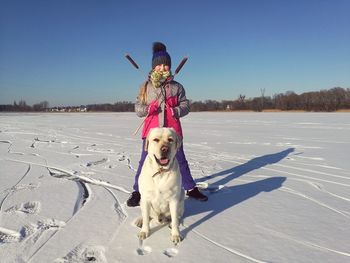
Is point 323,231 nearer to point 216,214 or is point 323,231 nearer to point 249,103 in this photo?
point 216,214

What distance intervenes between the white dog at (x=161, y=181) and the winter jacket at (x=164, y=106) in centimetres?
81

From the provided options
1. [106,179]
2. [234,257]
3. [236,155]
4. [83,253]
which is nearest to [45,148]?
[106,179]

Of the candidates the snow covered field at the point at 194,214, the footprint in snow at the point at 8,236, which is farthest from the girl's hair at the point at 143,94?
the footprint in snow at the point at 8,236

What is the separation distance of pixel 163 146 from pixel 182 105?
114 centimetres

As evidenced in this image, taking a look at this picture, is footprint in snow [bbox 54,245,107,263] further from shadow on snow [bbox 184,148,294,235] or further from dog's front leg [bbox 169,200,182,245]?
shadow on snow [bbox 184,148,294,235]

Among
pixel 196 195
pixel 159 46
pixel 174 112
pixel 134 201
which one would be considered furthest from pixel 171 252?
pixel 159 46

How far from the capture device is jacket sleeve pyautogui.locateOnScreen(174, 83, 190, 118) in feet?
12.9

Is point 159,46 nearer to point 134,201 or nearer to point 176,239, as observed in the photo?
point 134,201

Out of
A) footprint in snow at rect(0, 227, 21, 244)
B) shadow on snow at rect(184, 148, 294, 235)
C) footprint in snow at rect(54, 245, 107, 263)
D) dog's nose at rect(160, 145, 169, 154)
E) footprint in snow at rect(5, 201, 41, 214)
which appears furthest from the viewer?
shadow on snow at rect(184, 148, 294, 235)

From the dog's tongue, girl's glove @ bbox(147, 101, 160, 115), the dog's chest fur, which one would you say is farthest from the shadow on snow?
girl's glove @ bbox(147, 101, 160, 115)

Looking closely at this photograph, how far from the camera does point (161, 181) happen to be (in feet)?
9.86

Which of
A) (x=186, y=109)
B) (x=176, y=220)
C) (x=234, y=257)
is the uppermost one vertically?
(x=186, y=109)

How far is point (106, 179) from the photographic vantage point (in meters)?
5.36

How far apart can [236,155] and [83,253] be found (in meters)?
5.83
